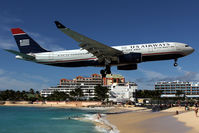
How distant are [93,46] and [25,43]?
1826 cm

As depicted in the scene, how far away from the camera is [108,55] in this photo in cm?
3925

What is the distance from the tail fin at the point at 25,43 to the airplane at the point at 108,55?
217 centimetres

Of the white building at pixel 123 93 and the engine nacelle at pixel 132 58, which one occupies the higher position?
the engine nacelle at pixel 132 58

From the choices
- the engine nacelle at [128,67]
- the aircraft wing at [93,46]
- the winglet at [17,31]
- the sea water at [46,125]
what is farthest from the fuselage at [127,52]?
the sea water at [46,125]

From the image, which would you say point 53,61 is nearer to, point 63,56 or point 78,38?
point 63,56

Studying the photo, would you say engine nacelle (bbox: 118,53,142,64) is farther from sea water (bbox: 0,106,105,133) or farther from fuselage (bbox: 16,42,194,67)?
sea water (bbox: 0,106,105,133)

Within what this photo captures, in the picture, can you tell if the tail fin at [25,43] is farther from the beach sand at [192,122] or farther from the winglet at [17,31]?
the beach sand at [192,122]

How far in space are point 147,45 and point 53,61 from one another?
17737mm

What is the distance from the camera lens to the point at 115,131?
153ft

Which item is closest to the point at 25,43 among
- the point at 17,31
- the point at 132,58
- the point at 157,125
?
the point at 17,31

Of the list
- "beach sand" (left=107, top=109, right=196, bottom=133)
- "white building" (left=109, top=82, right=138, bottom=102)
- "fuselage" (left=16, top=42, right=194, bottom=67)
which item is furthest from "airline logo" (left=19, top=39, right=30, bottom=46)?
"white building" (left=109, top=82, right=138, bottom=102)

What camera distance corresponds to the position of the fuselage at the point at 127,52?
38.8 meters

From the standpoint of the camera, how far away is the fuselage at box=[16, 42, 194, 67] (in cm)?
3878

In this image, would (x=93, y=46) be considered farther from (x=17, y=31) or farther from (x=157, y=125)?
(x=157, y=125)
